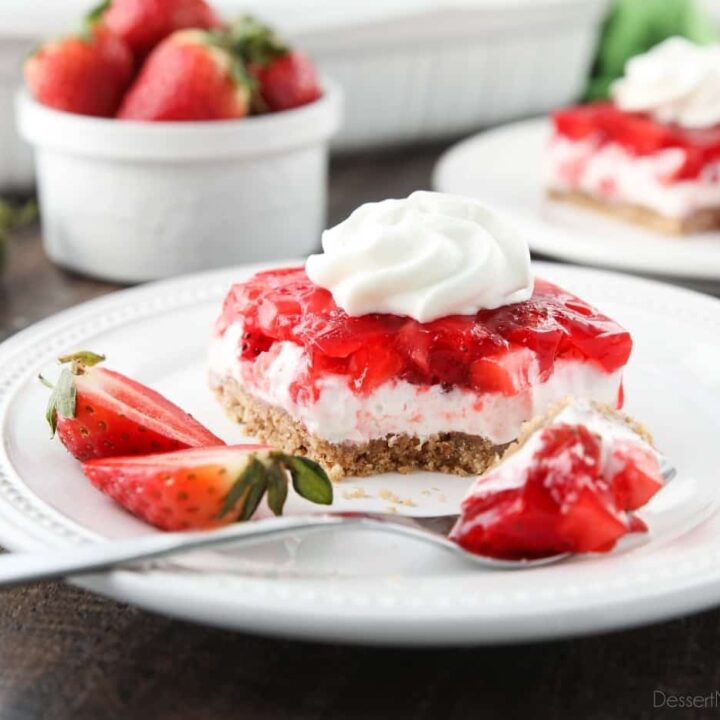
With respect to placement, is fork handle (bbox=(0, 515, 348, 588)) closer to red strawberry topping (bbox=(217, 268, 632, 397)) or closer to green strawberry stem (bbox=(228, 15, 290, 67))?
red strawberry topping (bbox=(217, 268, 632, 397))

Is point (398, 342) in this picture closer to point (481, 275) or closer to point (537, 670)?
point (481, 275)

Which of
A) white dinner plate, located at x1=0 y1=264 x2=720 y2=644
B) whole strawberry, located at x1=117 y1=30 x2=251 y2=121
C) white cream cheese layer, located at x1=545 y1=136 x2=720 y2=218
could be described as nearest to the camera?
white dinner plate, located at x1=0 y1=264 x2=720 y2=644

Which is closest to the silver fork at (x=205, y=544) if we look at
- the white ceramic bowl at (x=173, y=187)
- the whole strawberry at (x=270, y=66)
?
the white ceramic bowl at (x=173, y=187)

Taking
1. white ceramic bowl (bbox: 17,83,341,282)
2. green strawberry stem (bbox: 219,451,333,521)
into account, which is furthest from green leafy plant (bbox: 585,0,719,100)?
green strawberry stem (bbox: 219,451,333,521)

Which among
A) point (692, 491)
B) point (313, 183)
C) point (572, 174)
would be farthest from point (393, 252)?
point (572, 174)

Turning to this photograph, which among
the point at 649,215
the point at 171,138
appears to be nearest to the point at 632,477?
the point at 171,138

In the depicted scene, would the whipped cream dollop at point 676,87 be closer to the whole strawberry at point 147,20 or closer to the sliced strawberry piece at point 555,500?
the whole strawberry at point 147,20
